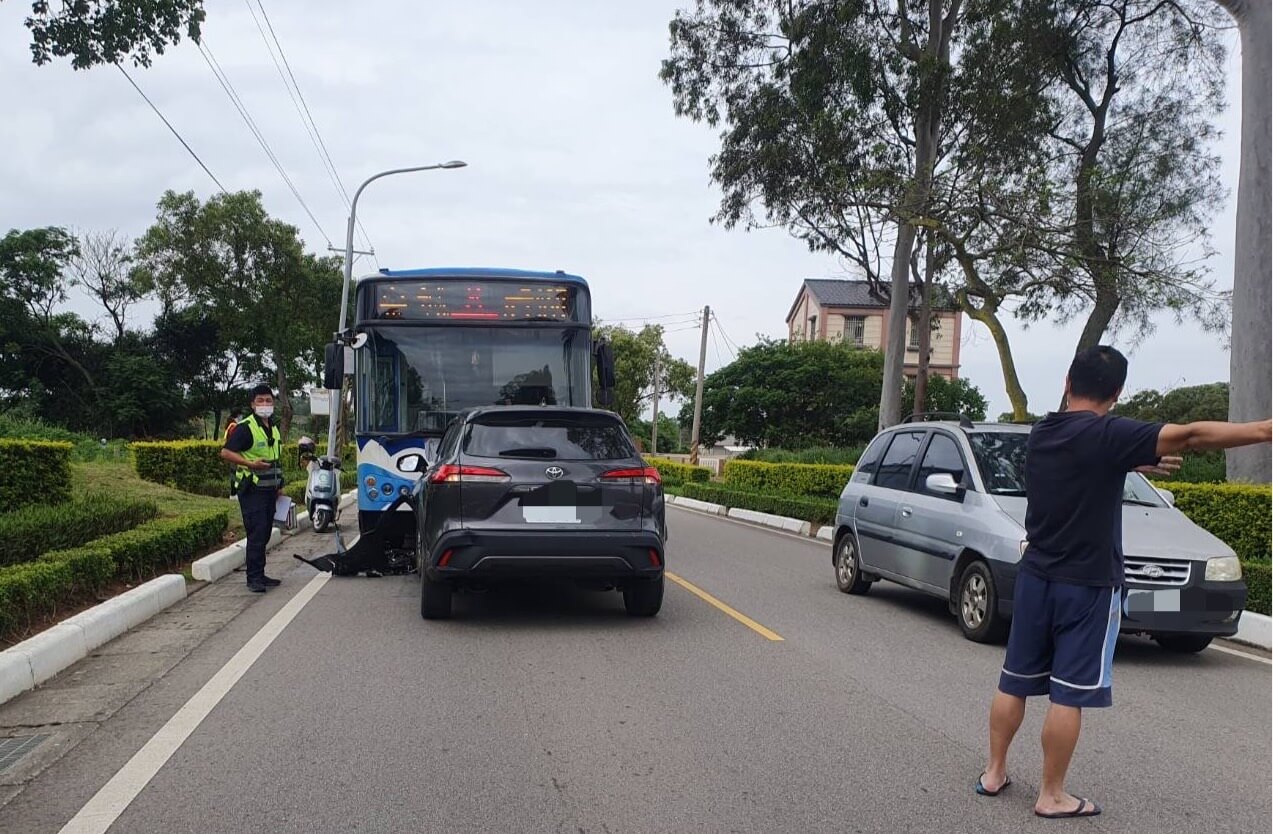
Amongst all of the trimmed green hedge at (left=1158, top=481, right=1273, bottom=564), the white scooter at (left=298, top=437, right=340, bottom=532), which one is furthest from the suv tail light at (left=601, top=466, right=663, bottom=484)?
the white scooter at (left=298, top=437, right=340, bottom=532)

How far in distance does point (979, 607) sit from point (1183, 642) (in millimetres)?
1593

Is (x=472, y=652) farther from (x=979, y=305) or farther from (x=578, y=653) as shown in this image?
(x=979, y=305)

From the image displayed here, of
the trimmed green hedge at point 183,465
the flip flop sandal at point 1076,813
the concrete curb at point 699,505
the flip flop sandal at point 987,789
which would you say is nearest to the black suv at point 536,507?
the flip flop sandal at point 987,789

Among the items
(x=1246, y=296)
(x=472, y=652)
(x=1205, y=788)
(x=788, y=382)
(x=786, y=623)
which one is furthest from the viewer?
(x=788, y=382)

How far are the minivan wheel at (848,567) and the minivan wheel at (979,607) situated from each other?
A: 2005 millimetres

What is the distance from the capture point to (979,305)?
22234 millimetres

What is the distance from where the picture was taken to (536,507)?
296 inches

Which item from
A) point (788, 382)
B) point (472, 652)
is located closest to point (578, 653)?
point (472, 652)

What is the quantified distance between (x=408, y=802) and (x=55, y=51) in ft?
32.6

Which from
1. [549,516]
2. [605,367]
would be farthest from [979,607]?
[605,367]

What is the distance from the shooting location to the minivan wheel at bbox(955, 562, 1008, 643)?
7.43m

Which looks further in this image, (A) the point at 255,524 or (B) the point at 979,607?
(A) the point at 255,524

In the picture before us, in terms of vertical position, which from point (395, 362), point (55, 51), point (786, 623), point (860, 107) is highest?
point (860, 107)

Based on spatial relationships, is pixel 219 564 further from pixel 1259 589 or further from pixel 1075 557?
pixel 1259 589
